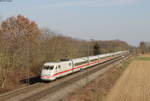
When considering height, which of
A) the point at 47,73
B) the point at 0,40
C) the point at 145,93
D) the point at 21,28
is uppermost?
the point at 21,28

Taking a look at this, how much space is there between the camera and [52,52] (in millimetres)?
41188

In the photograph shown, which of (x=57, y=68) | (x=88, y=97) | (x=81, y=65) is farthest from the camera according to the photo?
(x=81, y=65)

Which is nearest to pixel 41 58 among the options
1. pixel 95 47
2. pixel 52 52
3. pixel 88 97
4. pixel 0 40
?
pixel 52 52

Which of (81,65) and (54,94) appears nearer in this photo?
(54,94)

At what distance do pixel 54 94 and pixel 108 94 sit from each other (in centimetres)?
663

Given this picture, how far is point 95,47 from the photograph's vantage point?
8200cm

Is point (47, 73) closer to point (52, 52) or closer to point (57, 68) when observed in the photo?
point (57, 68)

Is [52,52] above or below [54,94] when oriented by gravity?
above

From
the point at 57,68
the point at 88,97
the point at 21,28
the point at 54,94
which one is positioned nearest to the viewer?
the point at 88,97

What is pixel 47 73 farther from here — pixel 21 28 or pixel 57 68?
pixel 21 28

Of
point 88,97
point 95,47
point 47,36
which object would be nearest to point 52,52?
point 47,36

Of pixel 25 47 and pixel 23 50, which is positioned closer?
pixel 23 50

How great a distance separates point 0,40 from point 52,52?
1769 cm

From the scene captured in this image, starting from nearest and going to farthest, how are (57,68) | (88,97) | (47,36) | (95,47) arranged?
(88,97), (57,68), (47,36), (95,47)
